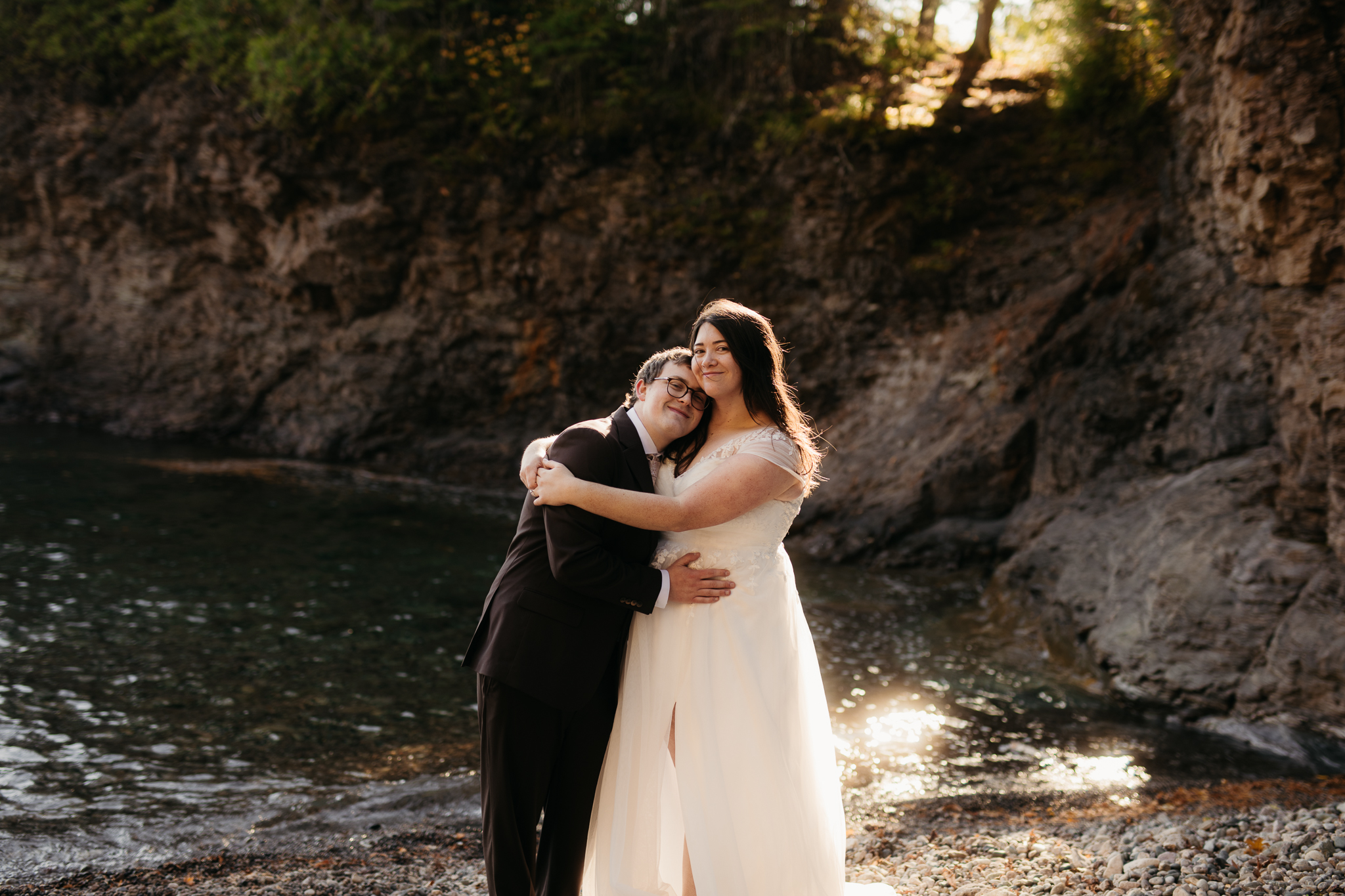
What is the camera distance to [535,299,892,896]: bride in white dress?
320cm

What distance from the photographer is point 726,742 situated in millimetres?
3242

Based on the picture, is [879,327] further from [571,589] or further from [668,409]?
[571,589]

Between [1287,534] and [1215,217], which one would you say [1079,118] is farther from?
[1287,534]

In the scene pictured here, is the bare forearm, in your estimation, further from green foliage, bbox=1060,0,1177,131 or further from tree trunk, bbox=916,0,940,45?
tree trunk, bbox=916,0,940,45

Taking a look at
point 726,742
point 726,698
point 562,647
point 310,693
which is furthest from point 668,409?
point 310,693

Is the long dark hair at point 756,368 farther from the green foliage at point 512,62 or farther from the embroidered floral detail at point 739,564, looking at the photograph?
the green foliage at point 512,62

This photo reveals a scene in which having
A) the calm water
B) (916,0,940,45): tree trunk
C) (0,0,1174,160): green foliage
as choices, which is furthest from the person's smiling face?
(916,0,940,45): tree trunk

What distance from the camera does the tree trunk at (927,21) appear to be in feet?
53.0

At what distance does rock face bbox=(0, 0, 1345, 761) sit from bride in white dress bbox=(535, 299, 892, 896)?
16.1ft

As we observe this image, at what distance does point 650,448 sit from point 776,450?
0.49m

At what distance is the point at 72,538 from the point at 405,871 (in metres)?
8.88

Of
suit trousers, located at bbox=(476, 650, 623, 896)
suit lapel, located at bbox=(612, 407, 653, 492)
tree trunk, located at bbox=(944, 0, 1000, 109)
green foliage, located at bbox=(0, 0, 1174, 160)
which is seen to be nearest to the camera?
suit trousers, located at bbox=(476, 650, 623, 896)

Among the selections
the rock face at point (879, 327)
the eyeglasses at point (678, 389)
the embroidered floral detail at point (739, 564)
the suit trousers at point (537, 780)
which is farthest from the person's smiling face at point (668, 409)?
the rock face at point (879, 327)

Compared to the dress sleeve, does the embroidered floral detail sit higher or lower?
lower
